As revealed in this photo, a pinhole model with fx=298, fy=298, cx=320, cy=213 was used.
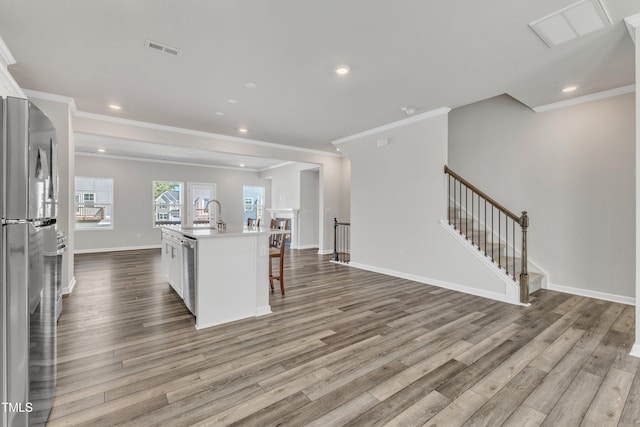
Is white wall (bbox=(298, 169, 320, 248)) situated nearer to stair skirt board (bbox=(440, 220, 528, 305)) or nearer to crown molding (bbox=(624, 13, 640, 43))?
stair skirt board (bbox=(440, 220, 528, 305))

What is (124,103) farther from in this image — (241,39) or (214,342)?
(214,342)

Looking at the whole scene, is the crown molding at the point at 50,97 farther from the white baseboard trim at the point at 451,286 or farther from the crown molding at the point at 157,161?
the white baseboard trim at the point at 451,286

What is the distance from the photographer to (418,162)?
194 inches

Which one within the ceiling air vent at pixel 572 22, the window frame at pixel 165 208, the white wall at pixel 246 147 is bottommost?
the window frame at pixel 165 208

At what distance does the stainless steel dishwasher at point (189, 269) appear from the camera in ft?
10.2

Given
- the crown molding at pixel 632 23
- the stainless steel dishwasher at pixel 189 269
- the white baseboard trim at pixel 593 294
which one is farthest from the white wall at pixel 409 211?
the stainless steel dishwasher at pixel 189 269

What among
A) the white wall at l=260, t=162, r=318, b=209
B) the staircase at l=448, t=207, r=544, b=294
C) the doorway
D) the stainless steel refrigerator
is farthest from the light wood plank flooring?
the doorway

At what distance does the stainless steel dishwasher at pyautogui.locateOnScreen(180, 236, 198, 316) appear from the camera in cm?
312

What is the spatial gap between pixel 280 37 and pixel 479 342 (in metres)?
3.25

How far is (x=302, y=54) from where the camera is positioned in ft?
9.59

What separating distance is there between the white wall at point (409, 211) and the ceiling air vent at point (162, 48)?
3574 mm

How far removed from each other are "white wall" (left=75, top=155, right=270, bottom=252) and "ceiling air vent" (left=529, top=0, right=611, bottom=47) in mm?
9256

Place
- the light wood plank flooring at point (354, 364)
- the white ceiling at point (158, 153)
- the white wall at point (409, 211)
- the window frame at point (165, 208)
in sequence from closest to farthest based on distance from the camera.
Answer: the light wood plank flooring at point (354, 364), the white wall at point (409, 211), the white ceiling at point (158, 153), the window frame at point (165, 208)

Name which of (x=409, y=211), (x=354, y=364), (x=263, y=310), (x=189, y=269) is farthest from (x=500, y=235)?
(x=189, y=269)
